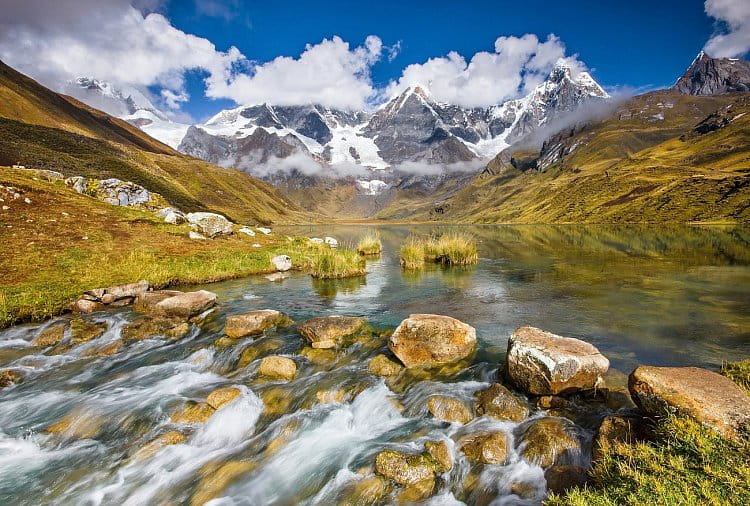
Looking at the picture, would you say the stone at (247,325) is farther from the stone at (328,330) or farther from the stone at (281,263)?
the stone at (281,263)

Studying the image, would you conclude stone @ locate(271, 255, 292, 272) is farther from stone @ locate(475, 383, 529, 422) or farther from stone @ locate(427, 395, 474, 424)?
stone @ locate(475, 383, 529, 422)

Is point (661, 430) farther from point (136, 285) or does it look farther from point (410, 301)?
point (136, 285)

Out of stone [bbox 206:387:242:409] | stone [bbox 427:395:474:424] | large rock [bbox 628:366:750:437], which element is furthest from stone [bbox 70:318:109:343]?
large rock [bbox 628:366:750:437]

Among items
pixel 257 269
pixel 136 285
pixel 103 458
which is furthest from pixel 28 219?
pixel 103 458

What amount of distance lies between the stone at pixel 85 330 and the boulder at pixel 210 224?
24122 millimetres

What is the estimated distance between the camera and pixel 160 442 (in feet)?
35.2

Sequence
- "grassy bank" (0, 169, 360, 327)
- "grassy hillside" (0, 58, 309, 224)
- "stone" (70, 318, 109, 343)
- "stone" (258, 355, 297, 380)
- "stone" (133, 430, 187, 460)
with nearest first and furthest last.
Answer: "stone" (133, 430, 187, 460), "stone" (258, 355, 297, 380), "stone" (70, 318, 109, 343), "grassy bank" (0, 169, 360, 327), "grassy hillside" (0, 58, 309, 224)

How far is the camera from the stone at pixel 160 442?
1040 cm

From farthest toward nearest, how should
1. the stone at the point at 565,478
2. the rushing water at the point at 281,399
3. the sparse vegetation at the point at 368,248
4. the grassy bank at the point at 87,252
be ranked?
the sparse vegetation at the point at 368,248 < the grassy bank at the point at 87,252 < the rushing water at the point at 281,399 < the stone at the point at 565,478

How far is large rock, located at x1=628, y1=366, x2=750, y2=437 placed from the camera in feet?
21.6

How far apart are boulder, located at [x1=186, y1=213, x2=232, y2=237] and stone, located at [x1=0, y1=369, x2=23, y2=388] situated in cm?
2894

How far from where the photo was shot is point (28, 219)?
31.7 m

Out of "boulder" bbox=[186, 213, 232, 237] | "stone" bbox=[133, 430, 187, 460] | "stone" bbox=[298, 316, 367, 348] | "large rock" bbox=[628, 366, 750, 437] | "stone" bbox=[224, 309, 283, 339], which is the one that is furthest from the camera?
"boulder" bbox=[186, 213, 232, 237]

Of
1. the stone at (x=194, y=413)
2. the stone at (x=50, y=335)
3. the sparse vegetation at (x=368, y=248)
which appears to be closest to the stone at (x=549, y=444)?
the stone at (x=194, y=413)
